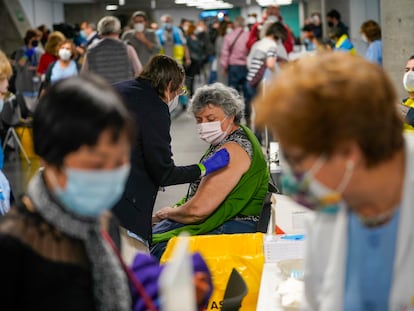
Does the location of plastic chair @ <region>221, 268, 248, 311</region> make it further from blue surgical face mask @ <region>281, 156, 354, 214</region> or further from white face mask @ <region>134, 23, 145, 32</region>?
white face mask @ <region>134, 23, 145, 32</region>

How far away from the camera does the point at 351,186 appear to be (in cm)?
167

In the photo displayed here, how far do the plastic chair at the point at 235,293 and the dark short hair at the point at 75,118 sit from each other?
3.59 feet

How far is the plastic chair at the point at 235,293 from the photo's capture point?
8.71ft

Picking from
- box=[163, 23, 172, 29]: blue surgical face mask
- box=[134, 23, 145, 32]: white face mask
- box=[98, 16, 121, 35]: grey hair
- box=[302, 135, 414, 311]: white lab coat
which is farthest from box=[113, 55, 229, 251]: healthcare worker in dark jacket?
box=[163, 23, 172, 29]: blue surgical face mask

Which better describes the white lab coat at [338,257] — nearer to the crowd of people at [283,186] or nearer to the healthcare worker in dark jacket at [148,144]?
the crowd of people at [283,186]

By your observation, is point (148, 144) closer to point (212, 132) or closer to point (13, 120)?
point (212, 132)

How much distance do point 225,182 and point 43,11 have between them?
24.3m

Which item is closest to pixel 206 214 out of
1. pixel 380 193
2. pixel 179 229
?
pixel 179 229

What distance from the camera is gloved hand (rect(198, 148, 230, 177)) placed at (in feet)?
15.2

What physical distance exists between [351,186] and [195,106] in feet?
10.6

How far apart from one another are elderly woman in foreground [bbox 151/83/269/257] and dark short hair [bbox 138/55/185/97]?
447 mm

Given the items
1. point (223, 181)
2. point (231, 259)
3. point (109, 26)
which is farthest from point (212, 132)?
point (109, 26)

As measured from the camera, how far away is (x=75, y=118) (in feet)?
5.35

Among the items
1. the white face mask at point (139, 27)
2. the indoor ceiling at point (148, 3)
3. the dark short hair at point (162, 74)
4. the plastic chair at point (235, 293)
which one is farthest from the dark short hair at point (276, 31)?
the indoor ceiling at point (148, 3)
